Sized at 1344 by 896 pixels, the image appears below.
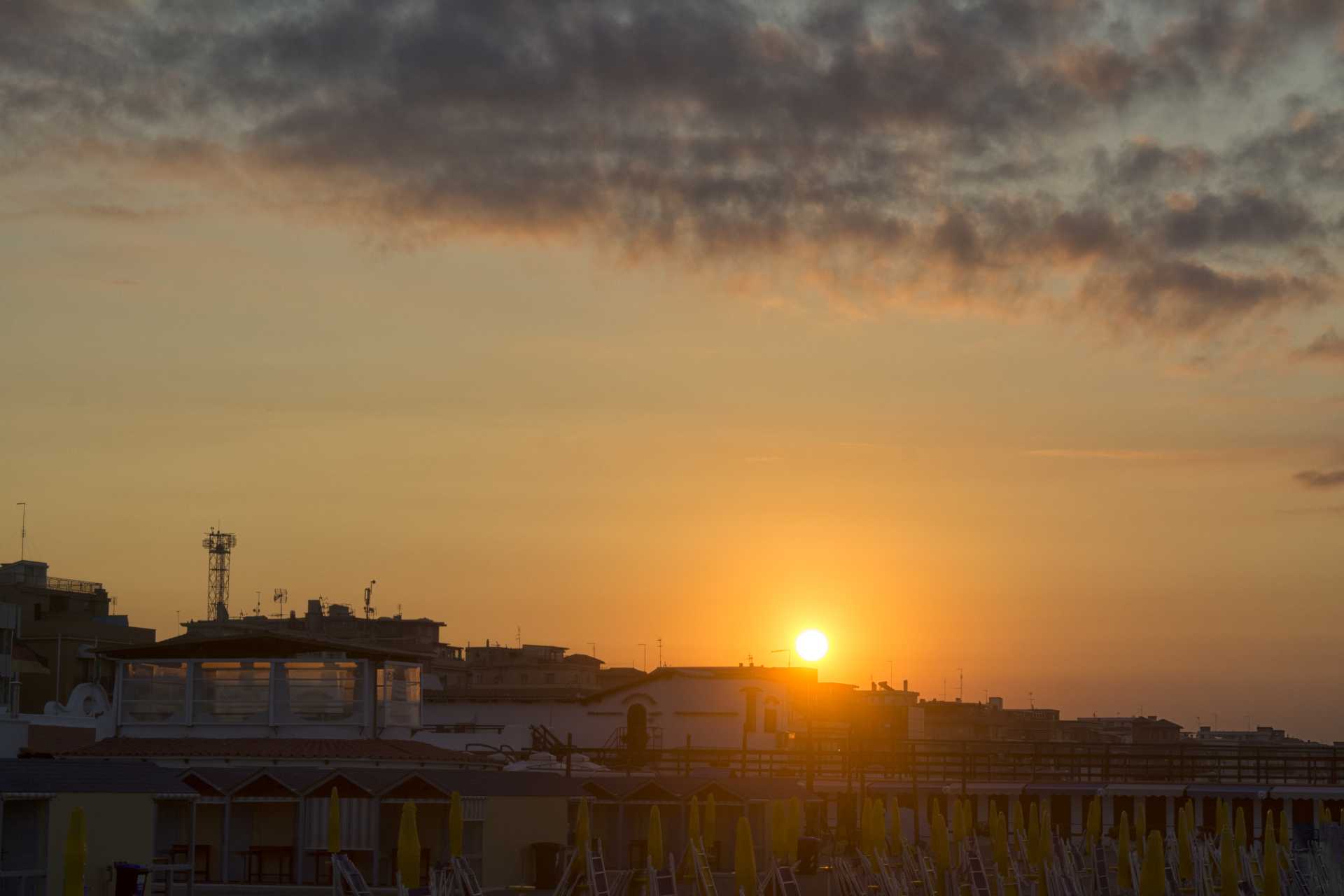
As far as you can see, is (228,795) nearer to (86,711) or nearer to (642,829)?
(642,829)

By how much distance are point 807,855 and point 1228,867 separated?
1391 centimetres

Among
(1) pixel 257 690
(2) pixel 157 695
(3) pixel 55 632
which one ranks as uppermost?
(3) pixel 55 632

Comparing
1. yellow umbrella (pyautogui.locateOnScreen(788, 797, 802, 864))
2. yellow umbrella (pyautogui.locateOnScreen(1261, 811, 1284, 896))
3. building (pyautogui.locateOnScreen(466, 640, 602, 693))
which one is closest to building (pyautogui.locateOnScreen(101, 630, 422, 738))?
yellow umbrella (pyautogui.locateOnScreen(788, 797, 802, 864))

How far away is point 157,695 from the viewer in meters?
52.2

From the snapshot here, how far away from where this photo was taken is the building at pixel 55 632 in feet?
360

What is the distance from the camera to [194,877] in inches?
1726

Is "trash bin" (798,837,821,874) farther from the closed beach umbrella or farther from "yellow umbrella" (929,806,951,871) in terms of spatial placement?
"yellow umbrella" (929,806,951,871)

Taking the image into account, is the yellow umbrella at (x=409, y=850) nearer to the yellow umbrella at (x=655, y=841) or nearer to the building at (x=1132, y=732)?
the yellow umbrella at (x=655, y=841)

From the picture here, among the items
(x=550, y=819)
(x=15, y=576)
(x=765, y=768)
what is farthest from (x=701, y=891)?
(x=15, y=576)

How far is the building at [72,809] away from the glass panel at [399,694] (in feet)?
46.4

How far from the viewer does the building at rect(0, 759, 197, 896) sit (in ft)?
105

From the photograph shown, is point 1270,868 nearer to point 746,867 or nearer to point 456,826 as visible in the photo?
point 746,867

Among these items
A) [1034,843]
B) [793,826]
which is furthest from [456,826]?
[1034,843]

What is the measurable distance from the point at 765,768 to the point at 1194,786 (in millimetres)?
17205
